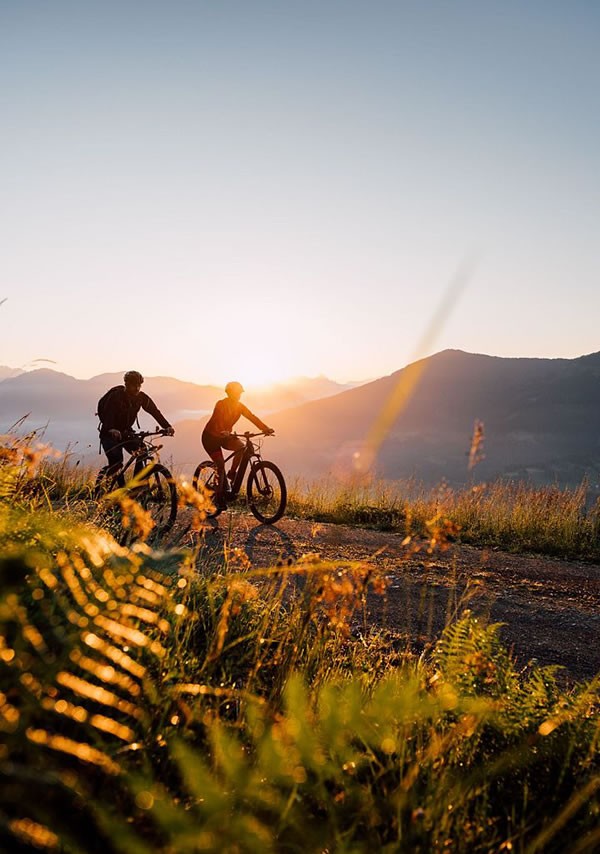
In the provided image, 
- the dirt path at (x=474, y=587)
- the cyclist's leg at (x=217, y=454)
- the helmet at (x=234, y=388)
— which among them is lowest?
the dirt path at (x=474, y=587)

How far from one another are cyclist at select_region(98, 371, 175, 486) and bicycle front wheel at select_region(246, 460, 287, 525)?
7.24 ft

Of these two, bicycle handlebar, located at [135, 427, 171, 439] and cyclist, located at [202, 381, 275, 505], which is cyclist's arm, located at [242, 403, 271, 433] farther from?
A: bicycle handlebar, located at [135, 427, 171, 439]

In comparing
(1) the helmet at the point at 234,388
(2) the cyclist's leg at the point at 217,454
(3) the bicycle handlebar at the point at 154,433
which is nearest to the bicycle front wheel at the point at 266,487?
(2) the cyclist's leg at the point at 217,454

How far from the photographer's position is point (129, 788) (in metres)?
1.95

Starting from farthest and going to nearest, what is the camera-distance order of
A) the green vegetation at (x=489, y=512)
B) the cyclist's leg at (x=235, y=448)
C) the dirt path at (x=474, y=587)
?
1. the green vegetation at (x=489, y=512)
2. the cyclist's leg at (x=235, y=448)
3. the dirt path at (x=474, y=587)

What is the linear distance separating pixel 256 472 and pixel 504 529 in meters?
5.08

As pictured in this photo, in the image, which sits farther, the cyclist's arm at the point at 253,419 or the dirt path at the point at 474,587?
the cyclist's arm at the point at 253,419

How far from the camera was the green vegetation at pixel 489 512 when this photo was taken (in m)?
11.9

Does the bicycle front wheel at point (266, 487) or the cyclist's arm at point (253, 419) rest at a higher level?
the cyclist's arm at point (253, 419)

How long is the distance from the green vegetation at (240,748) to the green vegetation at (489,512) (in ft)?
28.7

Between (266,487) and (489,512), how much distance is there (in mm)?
5007

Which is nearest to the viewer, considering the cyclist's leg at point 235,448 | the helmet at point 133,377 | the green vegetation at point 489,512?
the helmet at point 133,377

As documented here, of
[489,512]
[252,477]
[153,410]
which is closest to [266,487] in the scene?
[252,477]

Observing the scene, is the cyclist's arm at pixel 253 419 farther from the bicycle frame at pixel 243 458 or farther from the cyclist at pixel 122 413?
the cyclist at pixel 122 413
